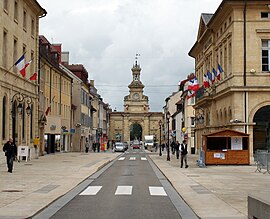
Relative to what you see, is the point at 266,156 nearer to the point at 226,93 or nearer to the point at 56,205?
the point at 226,93

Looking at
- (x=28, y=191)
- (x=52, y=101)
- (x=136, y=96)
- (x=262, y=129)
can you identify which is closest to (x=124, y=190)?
(x=28, y=191)

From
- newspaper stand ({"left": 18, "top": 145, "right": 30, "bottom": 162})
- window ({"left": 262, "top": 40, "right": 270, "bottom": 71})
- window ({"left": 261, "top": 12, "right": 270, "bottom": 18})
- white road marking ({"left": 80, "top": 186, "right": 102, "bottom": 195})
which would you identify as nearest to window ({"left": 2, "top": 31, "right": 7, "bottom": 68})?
newspaper stand ({"left": 18, "top": 145, "right": 30, "bottom": 162})

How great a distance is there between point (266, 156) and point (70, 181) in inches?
452

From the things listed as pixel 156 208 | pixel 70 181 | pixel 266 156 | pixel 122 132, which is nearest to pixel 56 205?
pixel 156 208

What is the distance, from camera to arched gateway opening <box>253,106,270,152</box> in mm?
41344

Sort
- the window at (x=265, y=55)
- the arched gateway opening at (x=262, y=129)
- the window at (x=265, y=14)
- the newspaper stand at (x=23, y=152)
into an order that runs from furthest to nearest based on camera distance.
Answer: the arched gateway opening at (x=262, y=129) → the window at (x=265, y=14) → the window at (x=265, y=55) → the newspaper stand at (x=23, y=152)

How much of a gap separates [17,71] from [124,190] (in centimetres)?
2276

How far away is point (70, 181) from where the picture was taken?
953 inches

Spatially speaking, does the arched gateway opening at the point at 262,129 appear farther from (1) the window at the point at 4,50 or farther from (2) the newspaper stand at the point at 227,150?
(1) the window at the point at 4,50

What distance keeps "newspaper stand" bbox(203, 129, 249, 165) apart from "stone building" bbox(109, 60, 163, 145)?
13253 cm

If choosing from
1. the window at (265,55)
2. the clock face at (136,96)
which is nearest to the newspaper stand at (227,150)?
the window at (265,55)

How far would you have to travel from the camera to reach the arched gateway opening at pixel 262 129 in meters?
41.3

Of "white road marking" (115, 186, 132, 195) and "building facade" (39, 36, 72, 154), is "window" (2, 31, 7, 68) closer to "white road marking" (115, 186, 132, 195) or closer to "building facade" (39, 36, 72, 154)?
"building facade" (39, 36, 72, 154)

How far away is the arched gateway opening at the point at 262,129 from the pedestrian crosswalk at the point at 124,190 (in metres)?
20.9
